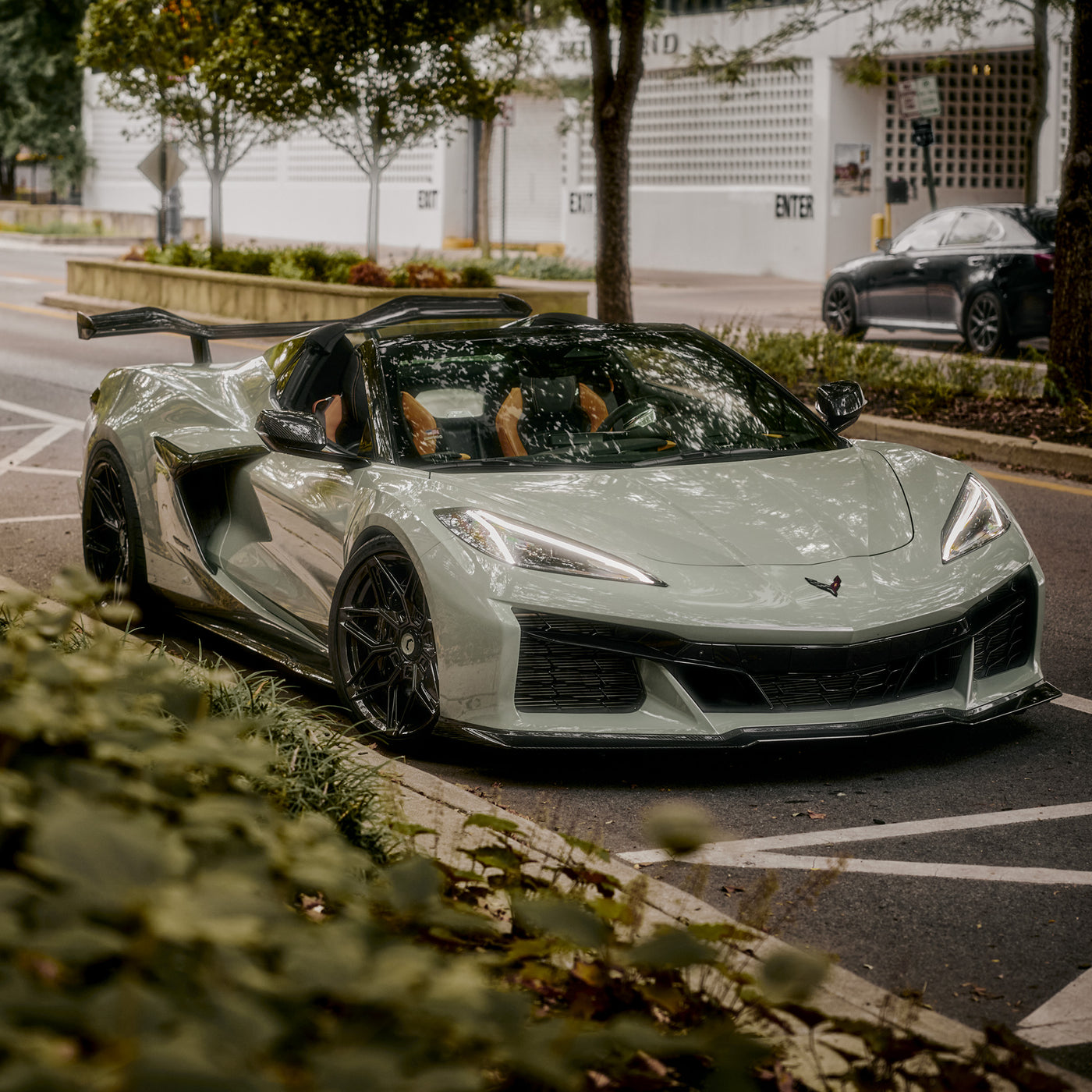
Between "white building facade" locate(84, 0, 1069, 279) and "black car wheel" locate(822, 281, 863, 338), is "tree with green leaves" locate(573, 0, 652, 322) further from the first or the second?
"white building facade" locate(84, 0, 1069, 279)

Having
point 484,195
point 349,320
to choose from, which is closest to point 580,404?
point 349,320

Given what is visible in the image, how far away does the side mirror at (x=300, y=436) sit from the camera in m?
5.64

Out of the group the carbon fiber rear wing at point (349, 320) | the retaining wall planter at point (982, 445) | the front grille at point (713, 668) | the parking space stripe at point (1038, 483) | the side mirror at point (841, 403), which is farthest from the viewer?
the retaining wall planter at point (982, 445)

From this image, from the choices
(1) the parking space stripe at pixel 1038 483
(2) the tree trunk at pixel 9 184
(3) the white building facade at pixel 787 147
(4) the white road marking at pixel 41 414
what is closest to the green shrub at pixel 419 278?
(4) the white road marking at pixel 41 414

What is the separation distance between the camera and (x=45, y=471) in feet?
36.6

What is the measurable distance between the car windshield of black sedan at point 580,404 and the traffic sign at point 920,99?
17.4 meters

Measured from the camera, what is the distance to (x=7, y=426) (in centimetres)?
1335

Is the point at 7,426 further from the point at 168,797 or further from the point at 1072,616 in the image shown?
the point at 168,797

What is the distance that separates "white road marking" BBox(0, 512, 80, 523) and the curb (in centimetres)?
485

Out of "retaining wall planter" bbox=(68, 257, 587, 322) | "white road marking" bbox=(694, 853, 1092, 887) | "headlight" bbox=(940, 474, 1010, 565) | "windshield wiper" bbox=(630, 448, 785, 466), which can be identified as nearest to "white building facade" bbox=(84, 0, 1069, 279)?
"retaining wall planter" bbox=(68, 257, 587, 322)

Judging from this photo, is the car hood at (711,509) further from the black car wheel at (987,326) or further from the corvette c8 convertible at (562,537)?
the black car wheel at (987,326)

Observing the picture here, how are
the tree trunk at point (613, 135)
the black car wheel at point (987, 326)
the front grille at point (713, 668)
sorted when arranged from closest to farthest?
the front grille at point (713, 668)
the tree trunk at point (613, 135)
the black car wheel at point (987, 326)

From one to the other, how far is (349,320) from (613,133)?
32.6ft

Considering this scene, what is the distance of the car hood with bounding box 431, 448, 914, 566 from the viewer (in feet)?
16.5
